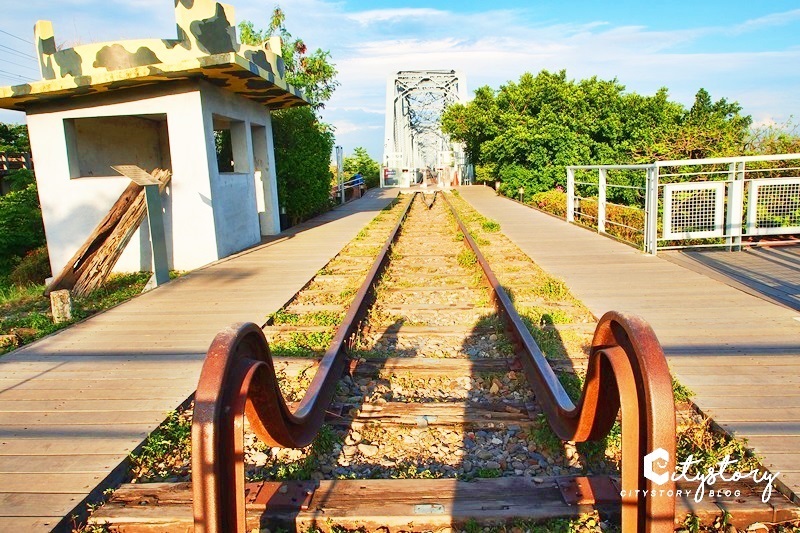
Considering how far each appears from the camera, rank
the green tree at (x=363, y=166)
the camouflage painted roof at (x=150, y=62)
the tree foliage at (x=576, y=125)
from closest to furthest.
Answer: the camouflage painted roof at (x=150, y=62) → the tree foliage at (x=576, y=125) → the green tree at (x=363, y=166)

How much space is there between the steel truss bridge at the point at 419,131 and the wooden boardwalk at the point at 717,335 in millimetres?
35091

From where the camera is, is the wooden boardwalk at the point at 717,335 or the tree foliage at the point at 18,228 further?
the tree foliage at the point at 18,228

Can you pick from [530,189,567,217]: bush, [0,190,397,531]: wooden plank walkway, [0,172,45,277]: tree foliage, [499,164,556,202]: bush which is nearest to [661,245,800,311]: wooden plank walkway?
[0,190,397,531]: wooden plank walkway

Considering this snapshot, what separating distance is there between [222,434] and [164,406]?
1.88 metres

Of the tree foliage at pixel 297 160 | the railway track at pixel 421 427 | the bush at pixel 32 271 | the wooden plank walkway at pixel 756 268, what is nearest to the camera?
the railway track at pixel 421 427

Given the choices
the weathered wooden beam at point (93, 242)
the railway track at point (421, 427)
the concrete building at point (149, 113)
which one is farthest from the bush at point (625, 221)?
the weathered wooden beam at point (93, 242)

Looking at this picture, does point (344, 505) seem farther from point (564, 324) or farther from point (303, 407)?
point (564, 324)

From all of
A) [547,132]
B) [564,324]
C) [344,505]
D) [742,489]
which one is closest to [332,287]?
[564,324]

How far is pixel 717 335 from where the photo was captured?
4.61 m

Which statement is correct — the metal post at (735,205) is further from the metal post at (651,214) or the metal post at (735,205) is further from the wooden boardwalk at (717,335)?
the wooden boardwalk at (717,335)

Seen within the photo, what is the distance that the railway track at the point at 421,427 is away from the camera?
6.48ft

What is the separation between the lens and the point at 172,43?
9.38 m

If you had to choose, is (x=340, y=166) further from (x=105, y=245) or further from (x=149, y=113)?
(x=105, y=245)

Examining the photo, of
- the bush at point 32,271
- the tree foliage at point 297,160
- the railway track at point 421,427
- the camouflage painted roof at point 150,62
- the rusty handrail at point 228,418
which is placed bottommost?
the bush at point 32,271
